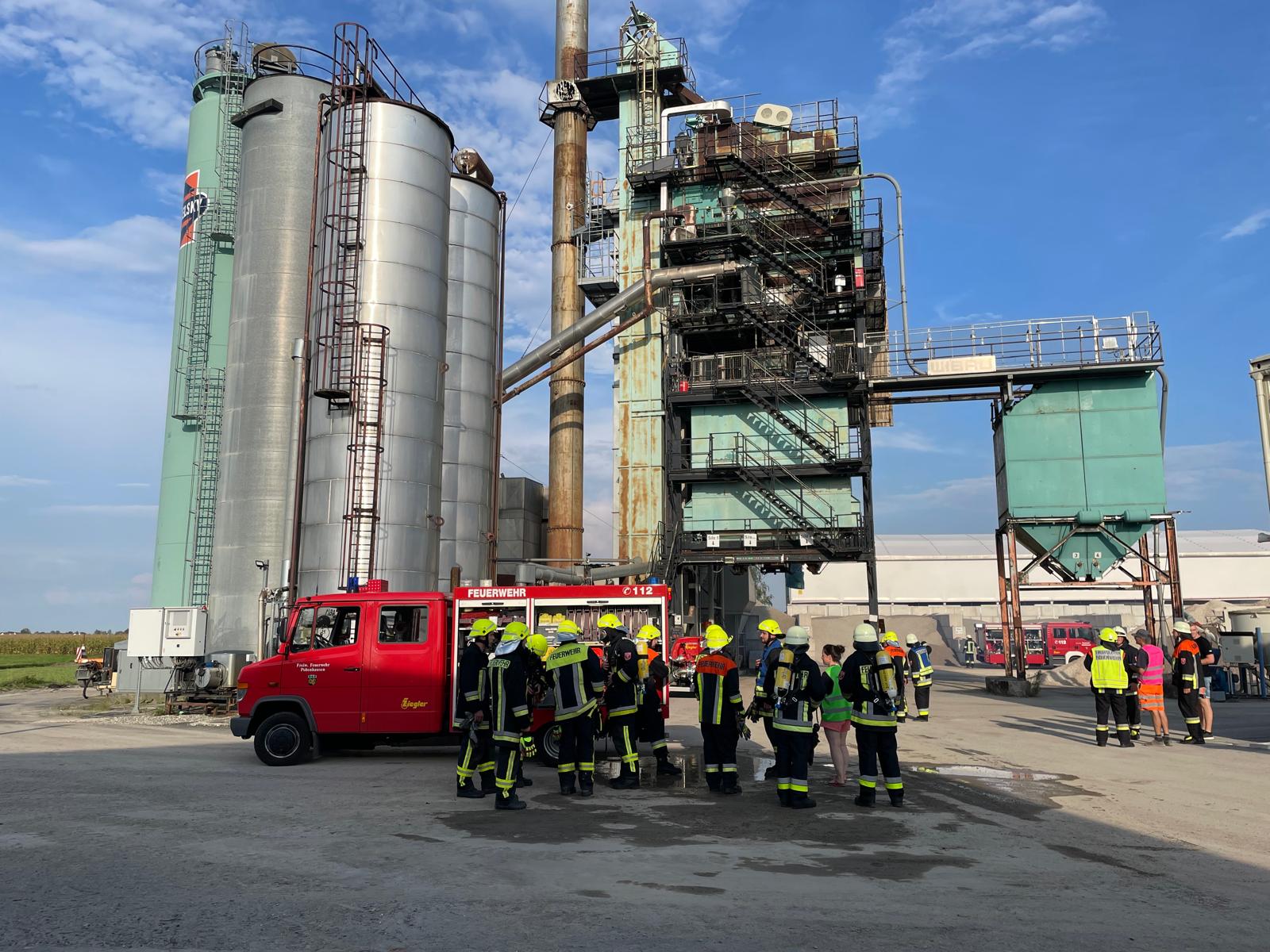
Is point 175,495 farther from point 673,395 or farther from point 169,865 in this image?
point 169,865

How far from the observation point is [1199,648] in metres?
15.9

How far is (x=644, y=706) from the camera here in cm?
1205

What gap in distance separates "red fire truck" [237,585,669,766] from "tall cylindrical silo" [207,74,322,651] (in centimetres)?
1245

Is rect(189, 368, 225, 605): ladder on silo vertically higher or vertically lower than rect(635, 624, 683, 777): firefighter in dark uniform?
higher

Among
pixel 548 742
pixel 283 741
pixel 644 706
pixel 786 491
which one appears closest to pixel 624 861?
pixel 644 706

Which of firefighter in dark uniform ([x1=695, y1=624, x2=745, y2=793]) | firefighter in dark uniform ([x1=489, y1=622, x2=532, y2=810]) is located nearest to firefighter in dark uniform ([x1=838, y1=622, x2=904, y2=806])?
firefighter in dark uniform ([x1=695, y1=624, x2=745, y2=793])

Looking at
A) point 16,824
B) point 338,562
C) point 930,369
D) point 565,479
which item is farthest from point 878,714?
point 565,479

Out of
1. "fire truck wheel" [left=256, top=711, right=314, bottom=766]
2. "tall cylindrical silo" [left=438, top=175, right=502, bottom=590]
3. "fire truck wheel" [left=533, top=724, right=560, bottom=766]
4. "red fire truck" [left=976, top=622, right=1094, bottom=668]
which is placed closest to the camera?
"fire truck wheel" [left=256, top=711, right=314, bottom=766]

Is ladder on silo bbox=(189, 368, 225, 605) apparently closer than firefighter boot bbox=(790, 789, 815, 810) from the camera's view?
No

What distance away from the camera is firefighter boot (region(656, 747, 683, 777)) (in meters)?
12.0

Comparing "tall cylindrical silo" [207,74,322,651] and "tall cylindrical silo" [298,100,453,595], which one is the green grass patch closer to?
"tall cylindrical silo" [207,74,322,651]

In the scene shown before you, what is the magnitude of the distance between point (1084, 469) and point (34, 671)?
1826 inches

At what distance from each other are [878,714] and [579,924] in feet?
16.9

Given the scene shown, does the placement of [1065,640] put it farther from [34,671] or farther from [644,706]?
[34,671]
